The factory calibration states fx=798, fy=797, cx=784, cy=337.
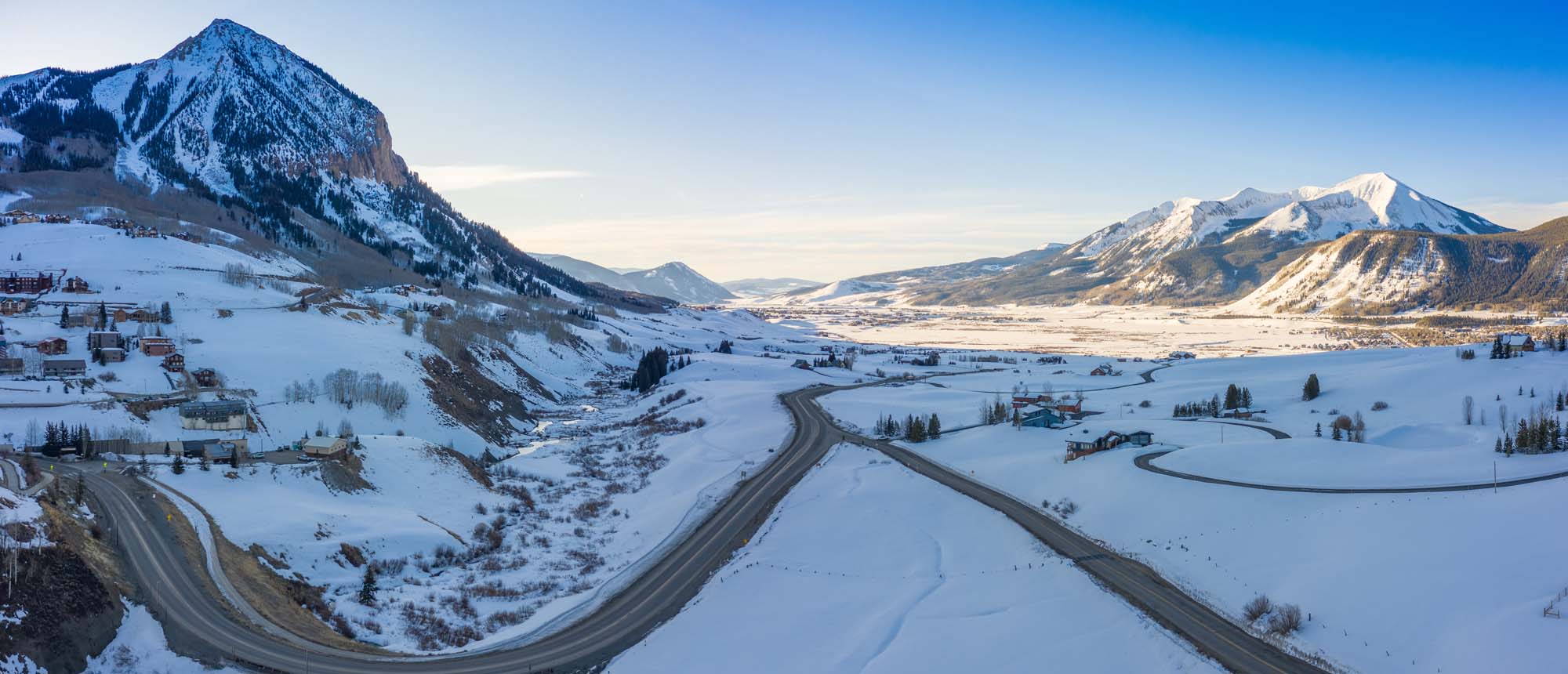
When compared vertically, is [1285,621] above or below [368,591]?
above

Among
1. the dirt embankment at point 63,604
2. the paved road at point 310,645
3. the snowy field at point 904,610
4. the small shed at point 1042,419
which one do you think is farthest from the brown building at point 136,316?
the small shed at point 1042,419

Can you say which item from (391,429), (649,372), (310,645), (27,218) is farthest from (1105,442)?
(27,218)

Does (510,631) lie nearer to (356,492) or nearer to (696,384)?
(356,492)

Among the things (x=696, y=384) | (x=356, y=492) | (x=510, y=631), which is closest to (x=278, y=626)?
(x=510, y=631)

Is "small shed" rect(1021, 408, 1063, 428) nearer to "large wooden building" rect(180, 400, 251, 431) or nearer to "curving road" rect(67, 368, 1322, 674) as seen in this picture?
"curving road" rect(67, 368, 1322, 674)

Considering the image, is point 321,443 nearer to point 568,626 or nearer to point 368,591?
point 368,591

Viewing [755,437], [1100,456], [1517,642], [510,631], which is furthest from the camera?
[755,437]
